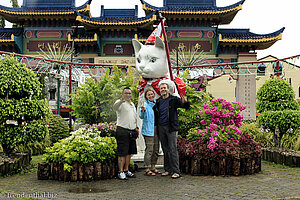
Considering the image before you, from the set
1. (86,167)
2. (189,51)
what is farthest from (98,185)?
(189,51)

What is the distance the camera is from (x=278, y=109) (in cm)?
832

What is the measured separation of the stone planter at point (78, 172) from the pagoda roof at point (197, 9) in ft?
61.4

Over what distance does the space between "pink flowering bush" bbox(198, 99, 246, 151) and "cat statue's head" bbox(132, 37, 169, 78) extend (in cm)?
123

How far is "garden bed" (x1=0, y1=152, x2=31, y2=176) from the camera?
5547 mm

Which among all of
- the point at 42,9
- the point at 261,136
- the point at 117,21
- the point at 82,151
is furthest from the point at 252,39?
the point at 82,151

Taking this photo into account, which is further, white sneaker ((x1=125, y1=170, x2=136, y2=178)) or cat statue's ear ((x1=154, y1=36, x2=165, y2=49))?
cat statue's ear ((x1=154, y1=36, x2=165, y2=49))

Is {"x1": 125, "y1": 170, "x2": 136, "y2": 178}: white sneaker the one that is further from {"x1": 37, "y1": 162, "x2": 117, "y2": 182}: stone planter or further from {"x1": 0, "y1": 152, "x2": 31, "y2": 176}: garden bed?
{"x1": 0, "y1": 152, "x2": 31, "y2": 176}: garden bed

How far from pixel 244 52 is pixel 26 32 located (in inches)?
650

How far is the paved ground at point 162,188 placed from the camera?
4055mm

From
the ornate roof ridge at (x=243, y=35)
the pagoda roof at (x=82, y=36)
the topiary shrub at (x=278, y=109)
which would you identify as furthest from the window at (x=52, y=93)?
the topiary shrub at (x=278, y=109)

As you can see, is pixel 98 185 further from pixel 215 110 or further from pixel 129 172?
pixel 215 110

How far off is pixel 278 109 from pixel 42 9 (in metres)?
20.8

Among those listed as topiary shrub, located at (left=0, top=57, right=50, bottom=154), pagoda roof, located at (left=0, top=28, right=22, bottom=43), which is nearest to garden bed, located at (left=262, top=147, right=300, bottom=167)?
topiary shrub, located at (left=0, top=57, right=50, bottom=154)

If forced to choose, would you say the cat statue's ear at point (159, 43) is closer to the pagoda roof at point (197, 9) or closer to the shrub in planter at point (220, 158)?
the shrub in planter at point (220, 158)
